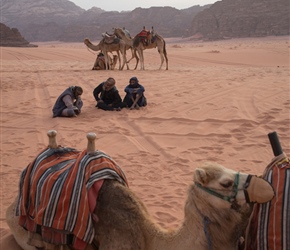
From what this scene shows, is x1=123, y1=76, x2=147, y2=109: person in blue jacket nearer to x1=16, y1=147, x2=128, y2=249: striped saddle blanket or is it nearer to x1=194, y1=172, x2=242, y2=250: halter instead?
x1=16, y1=147, x2=128, y2=249: striped saddle blanket

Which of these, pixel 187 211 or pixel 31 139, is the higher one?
pixel 187 211

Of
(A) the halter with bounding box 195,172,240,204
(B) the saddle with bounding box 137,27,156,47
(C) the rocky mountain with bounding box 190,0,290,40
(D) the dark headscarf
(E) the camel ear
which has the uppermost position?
(C) the rocky mountain with bounding box 190,0,290,40

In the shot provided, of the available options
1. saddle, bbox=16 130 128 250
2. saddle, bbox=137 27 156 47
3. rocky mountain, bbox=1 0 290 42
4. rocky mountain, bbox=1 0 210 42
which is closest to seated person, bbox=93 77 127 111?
saddle, bbox=16 130 128 250

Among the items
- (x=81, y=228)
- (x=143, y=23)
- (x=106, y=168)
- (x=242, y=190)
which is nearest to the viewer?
(x=242, y=190)

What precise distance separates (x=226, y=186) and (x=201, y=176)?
157 millimetres

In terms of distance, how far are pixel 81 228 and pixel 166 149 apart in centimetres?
362

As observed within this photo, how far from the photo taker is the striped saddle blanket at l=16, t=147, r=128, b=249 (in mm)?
2518

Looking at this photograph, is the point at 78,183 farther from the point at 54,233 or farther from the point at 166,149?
the point at 166,149

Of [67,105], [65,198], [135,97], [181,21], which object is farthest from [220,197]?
[181,21]

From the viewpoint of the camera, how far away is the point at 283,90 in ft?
33.7

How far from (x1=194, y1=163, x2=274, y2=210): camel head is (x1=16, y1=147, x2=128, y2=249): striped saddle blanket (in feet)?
→ 2.66

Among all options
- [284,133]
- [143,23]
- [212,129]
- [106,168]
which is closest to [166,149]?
[212,129]

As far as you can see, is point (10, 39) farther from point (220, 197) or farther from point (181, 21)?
point (181, 21)

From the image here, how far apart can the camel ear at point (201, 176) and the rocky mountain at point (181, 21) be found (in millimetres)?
66559
